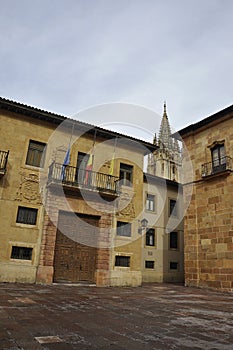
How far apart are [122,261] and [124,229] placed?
5.46 feet

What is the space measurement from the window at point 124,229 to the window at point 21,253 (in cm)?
471

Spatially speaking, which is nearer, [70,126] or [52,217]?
[52,217]

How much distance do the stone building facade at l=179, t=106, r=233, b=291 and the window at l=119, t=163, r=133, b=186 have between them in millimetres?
3538

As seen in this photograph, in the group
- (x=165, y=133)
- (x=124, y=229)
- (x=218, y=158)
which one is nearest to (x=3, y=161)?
(x=124, y=229)

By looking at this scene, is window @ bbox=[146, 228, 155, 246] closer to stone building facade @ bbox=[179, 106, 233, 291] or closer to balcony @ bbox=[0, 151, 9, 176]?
stone building facade @ bbox=[179, 106, 233, 291]

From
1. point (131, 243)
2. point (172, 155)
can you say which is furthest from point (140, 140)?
point (172, 155)

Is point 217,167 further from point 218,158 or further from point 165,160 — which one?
point 165,160

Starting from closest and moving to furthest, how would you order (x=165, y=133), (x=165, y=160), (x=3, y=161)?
(x=3, y=161)
(x=165, y=160)
(x=165, y=133)

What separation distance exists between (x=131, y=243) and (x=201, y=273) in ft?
13.5

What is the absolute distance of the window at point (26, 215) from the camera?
12677 millimetres

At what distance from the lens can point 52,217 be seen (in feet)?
43.6

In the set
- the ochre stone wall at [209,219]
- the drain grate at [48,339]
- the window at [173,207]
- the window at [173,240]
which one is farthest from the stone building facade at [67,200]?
the drain grate at [48,339]

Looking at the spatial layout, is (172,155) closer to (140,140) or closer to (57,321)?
(140,140)

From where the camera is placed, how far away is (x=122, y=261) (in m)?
14.7
